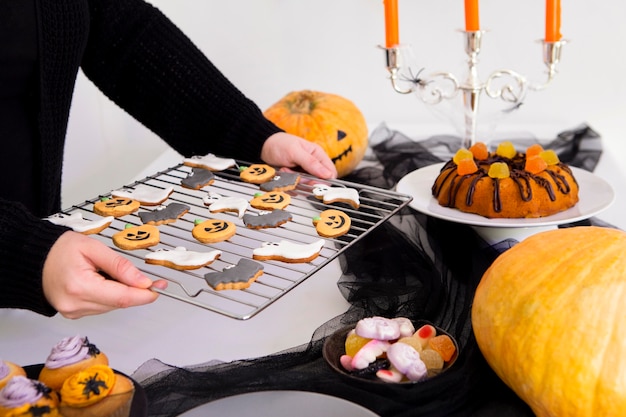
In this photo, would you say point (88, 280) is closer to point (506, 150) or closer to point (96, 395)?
point (96, 395)

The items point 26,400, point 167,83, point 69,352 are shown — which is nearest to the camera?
point 26,400

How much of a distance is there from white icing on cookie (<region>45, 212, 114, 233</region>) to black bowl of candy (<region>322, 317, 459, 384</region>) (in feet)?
1.33

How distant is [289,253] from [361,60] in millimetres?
1435

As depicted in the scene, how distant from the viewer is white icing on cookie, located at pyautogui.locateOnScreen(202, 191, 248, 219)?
1.15 metres

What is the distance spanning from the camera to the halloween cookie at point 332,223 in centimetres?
105

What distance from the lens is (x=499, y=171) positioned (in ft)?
4.04

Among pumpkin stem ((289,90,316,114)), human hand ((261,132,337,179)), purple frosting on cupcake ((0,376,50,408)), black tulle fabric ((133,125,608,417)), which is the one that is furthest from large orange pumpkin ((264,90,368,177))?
purple frosting on cupcake ((0,376,50,408))

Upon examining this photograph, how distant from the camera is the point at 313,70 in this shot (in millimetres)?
2393

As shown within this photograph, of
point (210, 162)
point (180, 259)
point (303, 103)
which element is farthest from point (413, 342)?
point (303, 103)

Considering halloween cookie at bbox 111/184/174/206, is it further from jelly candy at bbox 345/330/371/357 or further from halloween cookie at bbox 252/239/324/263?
jelly candy at bbox 345/330/371/357

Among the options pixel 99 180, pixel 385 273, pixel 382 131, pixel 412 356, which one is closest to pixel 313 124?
pixel 382 131

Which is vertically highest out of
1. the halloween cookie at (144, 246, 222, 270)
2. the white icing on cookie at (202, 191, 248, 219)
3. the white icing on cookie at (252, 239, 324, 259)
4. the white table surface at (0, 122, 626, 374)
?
the halloween cookie at (144, 246, 222, 270)

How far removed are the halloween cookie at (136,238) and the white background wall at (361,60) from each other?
107 cm

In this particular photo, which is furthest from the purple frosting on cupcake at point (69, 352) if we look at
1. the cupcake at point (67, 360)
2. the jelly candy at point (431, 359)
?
the jelly candy at point (431, 359)
